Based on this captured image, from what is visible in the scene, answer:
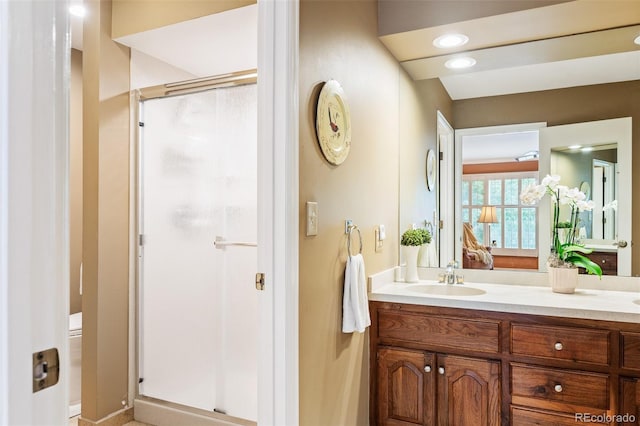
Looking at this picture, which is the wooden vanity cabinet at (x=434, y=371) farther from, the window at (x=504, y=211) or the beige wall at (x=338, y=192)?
the window at (x=504, y=211)

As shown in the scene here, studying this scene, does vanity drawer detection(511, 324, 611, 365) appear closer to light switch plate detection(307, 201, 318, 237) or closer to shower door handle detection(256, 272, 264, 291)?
light switch plate detection(307, 201, 318, 237)

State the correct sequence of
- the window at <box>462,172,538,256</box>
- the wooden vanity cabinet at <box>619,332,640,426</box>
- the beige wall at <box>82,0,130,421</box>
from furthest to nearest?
the window at <box>462,172,538,256</box> < the beige wall at <box>82,0,130,421</box> < the wooden vanity cabinet at <box>619,332,640,426</box>

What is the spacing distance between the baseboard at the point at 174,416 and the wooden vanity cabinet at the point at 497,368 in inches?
32.5

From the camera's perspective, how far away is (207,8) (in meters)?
2.17

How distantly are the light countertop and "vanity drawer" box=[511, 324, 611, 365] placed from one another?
0.23 ft

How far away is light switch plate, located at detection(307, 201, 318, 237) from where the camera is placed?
5.25 feet

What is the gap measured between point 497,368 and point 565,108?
58.5 inches

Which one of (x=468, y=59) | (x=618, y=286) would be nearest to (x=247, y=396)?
(x=618, y=286)

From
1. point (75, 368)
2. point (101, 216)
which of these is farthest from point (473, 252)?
point (75, 368)

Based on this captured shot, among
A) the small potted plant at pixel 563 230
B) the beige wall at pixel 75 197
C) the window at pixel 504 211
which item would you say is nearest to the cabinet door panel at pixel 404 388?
the window at pixel 504 211

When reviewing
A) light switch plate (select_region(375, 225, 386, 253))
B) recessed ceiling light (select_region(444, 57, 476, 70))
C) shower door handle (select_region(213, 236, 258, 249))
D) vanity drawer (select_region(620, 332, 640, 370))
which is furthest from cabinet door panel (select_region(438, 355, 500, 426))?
recessed ceiling light (select_region(444, 57, 476, 70))

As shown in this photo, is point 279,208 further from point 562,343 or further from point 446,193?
point 446,193

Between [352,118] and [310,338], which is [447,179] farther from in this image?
[310,338]

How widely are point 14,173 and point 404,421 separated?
2.04m
